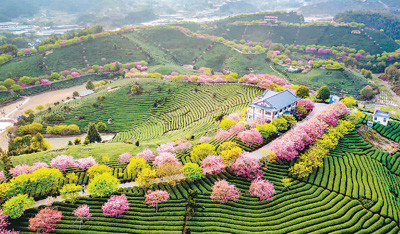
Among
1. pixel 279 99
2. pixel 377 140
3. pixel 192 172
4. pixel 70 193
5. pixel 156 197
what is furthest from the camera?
pixel 279 99

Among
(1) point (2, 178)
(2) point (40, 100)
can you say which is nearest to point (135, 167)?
(1) point (2, 178)

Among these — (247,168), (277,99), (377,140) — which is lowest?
(377,140)

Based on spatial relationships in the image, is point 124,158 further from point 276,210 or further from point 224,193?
point 276,210

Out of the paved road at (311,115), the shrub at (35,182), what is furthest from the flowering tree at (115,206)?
the paved road at (311,115)

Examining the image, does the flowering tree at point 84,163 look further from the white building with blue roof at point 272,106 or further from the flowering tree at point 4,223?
the white building with blue roof at point 272,106

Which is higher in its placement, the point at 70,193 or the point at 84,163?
the point at 70,193

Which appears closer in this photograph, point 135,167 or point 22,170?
point 22,170

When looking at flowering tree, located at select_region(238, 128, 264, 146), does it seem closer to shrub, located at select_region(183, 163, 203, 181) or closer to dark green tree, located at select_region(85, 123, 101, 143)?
shrub, located at select_region(183, 163, 203, 181)
